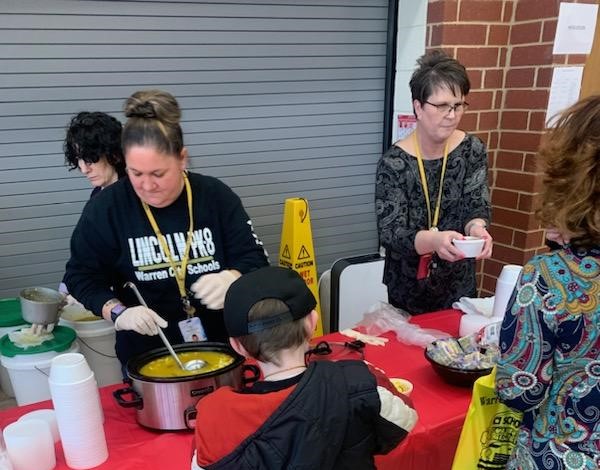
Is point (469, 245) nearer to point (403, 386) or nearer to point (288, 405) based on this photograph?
point (403, 386)

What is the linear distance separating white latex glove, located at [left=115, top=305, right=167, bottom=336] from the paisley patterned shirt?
0.95 meters

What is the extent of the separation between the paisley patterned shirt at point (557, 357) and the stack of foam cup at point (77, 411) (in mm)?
975

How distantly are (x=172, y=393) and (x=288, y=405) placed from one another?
499mm

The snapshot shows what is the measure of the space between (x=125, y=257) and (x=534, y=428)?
4.34ft

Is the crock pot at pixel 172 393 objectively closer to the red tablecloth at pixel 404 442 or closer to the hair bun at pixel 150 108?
the red tablecloth at pixel 404 442

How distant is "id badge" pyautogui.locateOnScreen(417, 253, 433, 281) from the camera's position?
2.20 m

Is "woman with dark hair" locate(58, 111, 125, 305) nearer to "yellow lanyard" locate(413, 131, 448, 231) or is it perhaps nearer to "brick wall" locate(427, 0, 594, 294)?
"yellow lanyard" locate(413, 131, 448, 231)

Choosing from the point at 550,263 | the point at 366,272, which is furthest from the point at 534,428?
the point at 366,272

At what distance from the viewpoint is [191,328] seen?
1837 millimetres

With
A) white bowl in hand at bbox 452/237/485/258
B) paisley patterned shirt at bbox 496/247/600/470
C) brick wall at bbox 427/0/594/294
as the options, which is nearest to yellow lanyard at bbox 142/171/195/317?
white bowl in hand at bbox 452/237/485/258

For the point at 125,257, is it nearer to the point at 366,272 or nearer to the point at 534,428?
the point at 534,428

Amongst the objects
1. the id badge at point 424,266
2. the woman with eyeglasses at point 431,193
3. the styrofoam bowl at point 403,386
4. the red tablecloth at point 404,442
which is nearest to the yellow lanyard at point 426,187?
the woman with eyeglasses at point 431,193

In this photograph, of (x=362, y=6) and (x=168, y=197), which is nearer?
(x=168, y=197)

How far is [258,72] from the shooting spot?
3.38 metres
